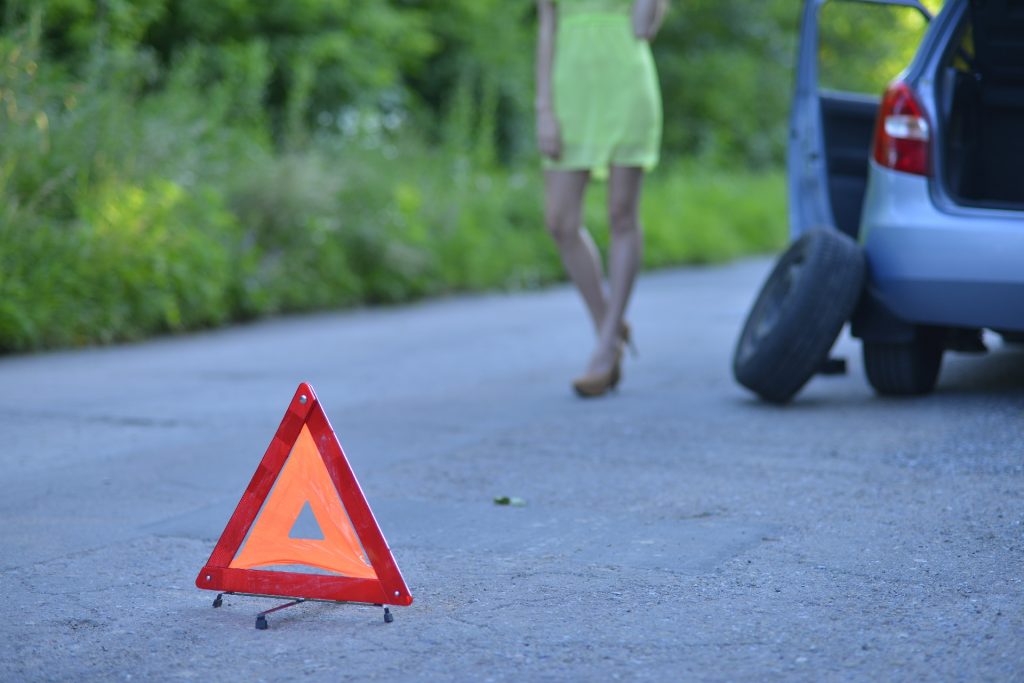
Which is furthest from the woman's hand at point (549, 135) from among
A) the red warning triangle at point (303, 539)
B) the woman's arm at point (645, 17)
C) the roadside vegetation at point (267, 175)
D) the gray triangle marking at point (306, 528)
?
the red warning triangle at point (303, 539)

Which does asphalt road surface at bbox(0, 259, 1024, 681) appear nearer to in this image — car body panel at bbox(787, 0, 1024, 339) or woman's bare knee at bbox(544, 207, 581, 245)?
car body panel at bbox(787, 0, 1024, 339)

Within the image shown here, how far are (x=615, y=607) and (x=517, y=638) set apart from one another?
29 cm

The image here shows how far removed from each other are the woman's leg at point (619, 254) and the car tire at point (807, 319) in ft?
1.95

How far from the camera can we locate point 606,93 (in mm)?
6387

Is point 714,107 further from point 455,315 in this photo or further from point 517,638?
point 517,638

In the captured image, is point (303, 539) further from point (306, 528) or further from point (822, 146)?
point (822, 146)

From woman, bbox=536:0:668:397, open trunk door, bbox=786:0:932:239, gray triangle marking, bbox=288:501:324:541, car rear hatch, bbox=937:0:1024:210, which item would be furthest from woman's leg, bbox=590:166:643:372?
gray triangle marking, bbox=288:501:324:541

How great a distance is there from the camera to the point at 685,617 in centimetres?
321

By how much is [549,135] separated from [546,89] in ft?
0.69

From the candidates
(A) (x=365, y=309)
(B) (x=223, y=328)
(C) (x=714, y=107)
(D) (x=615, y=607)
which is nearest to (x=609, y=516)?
(D) (x=615, y=607)

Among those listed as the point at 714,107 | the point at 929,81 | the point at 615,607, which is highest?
the point at 929,81

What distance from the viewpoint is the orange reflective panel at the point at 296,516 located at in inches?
128

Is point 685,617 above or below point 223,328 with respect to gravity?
above

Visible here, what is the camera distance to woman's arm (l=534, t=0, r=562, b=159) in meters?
6.39
